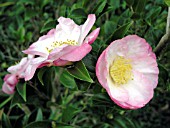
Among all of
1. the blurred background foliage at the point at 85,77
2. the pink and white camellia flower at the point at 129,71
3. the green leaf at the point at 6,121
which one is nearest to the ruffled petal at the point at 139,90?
the pink and white camellia flower at the point at 129,71

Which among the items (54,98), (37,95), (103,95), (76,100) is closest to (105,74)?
(103,95)

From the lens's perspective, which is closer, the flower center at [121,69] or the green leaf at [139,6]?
the flower center at [121,69]

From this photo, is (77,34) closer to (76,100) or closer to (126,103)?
(126,103)

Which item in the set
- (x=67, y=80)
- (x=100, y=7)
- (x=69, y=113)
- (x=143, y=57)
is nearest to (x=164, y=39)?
(x=143, y=57)

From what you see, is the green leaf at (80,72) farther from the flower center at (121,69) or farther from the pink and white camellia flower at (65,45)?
the flower center at (121,69)

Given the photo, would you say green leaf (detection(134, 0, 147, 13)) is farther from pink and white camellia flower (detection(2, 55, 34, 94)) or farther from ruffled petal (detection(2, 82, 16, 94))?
ruffled petal (detection(2, 82, 16, 94))

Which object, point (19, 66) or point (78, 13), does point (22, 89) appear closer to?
point (19, 66)
